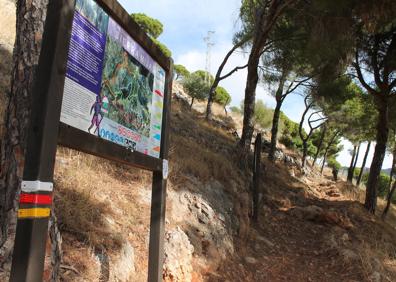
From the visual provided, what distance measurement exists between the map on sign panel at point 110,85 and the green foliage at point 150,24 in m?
34.4

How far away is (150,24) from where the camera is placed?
36.7 m

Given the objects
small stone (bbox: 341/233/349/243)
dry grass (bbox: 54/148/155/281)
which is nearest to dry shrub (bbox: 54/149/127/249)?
dry grass (bbox: 54/148/155/281)

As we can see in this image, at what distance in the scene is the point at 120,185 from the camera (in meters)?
5.27

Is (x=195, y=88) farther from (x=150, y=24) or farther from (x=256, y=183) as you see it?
(x=256, y=183)

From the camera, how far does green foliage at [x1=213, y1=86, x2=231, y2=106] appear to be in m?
38.2

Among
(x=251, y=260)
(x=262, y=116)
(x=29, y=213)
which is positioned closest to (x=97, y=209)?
(x=29, y=213)

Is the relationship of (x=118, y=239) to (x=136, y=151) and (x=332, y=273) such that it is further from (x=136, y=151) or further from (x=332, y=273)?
(x=332, y=273)

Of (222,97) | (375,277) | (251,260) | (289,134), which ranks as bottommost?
(375,277)

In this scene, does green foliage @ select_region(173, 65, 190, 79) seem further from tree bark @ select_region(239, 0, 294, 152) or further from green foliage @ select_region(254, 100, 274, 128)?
tree bark @ select_region(239, 0, 294, 152)

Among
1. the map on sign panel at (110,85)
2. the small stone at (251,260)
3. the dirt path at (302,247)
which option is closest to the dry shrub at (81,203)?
the map on sign panel at (110,85)

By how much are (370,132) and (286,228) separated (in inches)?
513

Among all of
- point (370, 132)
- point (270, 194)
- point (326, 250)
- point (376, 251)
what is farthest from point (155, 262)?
point (370, 132)

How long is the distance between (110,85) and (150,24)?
35.7 metres

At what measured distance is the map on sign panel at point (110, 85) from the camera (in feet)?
7.61
